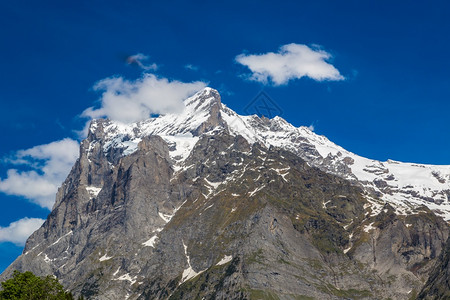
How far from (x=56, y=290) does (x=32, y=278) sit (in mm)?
7025

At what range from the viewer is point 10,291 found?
484ft

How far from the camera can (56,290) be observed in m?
157

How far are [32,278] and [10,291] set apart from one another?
816 centimetres

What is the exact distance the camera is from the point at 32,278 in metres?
155

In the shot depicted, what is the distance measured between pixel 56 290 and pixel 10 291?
12881mm
